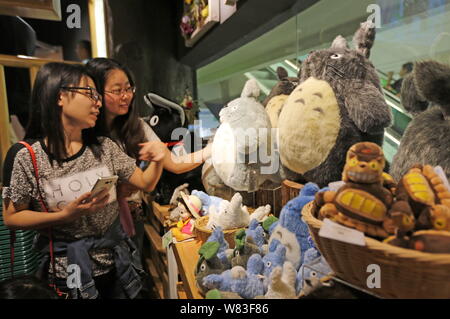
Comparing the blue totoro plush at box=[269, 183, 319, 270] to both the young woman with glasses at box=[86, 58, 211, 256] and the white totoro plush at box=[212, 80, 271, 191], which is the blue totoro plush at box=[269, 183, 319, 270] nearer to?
the white totoro plush at box=[212, 80, 271, 191]

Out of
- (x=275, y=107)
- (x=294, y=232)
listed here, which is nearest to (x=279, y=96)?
(x=275, y=107)

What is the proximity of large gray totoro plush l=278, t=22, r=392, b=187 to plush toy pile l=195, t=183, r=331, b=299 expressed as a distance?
0.09 m

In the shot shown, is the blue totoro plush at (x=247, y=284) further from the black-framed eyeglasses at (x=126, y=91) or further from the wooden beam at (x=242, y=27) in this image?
the wooden beam at (x=242, y=27)

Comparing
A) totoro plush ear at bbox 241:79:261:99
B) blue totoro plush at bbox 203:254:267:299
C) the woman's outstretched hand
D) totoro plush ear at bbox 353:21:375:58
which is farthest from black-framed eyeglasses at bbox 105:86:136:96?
totoro plush ear at bbox 353:21:375:58

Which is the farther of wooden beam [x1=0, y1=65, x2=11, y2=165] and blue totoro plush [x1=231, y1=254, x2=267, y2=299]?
wooden beam [x1=0, y1=65, x2=11, y2=165]

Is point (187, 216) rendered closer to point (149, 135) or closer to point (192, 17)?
point (149, 135)

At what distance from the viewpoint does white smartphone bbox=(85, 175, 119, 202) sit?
0.69 meters

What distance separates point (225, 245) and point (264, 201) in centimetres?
33

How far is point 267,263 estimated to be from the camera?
26.7 inches

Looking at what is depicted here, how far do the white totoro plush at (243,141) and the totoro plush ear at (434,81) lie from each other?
0.42 meters

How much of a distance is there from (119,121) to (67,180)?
0.61 feet

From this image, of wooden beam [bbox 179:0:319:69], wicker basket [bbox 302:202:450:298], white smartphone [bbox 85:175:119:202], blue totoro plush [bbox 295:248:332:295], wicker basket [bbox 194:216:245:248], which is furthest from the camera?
wooden beam [bbox 179:0:319:69]

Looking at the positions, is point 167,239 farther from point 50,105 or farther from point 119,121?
point 50,105
